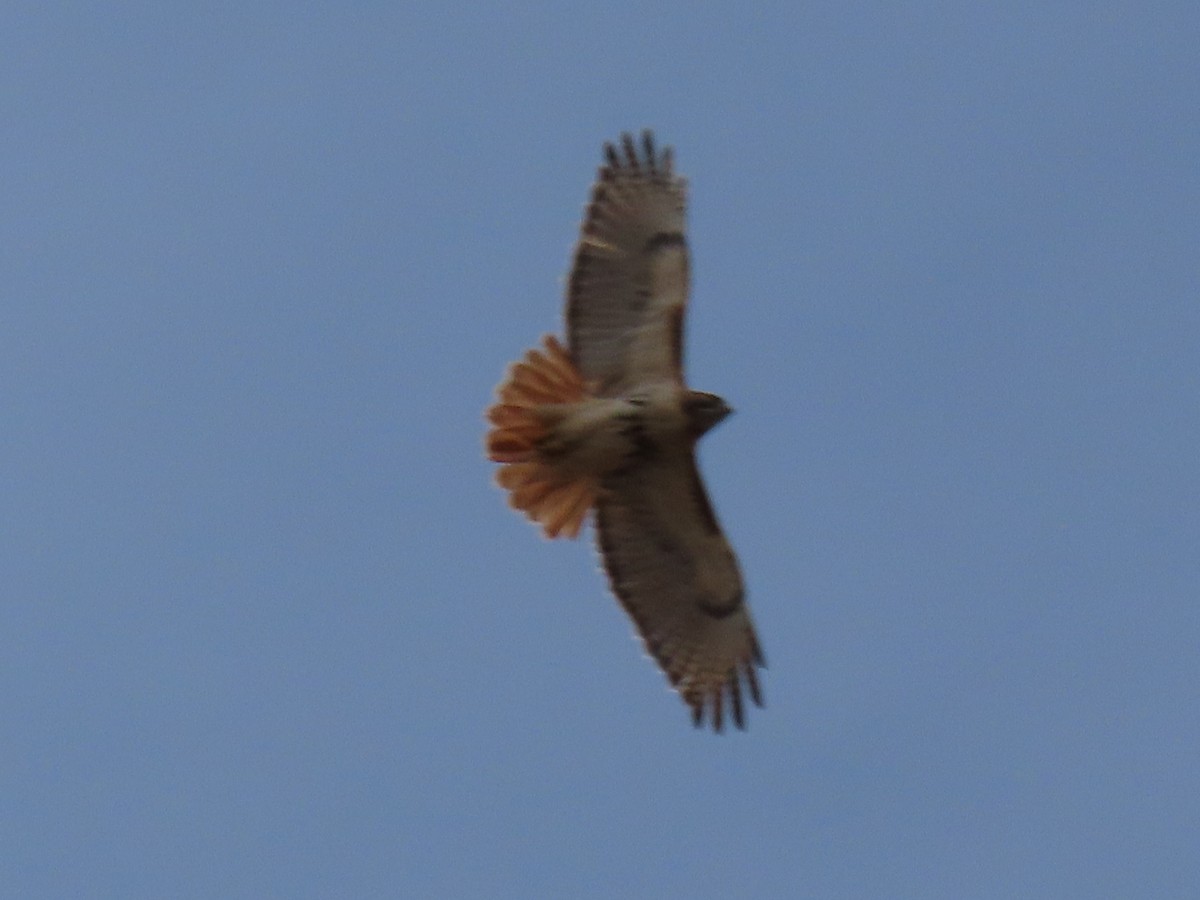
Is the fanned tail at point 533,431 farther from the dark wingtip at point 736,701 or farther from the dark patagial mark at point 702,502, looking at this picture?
the dark wingtip at point 736,701

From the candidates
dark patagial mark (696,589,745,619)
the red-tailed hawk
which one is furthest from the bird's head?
dark patagial mark (696,589,745,619)

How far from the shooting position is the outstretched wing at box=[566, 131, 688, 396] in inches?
489

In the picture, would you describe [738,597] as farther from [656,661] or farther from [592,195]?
[592,195]

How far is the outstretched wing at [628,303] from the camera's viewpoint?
1242 cm

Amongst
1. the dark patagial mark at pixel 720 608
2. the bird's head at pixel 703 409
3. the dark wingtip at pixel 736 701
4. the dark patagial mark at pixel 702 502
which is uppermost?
the bird's head at pixel 703 409

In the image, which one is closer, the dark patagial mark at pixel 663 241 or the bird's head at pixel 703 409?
the bird's head at pixel 703 409

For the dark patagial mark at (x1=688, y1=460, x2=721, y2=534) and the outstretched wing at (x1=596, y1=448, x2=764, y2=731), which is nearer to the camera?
the dark patagial mark at (x1=688, y1=460, x2=721, y2=534)

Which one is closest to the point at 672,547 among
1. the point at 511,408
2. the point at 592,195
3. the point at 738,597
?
the point at 738,597

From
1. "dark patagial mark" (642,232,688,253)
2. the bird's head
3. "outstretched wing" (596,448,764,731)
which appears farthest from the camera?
"outstretched wing" (596,448,764,731)

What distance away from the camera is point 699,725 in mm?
12828

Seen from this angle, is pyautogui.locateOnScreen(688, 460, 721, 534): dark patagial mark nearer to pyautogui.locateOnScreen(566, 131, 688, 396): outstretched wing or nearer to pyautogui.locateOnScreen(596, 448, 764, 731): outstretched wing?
pyautogui.locateOnScreen(596, 448, 764, 731): outstretched wing

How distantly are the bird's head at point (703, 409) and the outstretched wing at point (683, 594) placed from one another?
0.69m

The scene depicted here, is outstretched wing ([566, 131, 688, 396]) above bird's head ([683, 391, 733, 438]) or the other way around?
above

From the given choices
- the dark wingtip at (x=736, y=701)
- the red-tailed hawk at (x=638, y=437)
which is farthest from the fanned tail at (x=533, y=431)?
the dark wingtip at (x=736, y=701)
